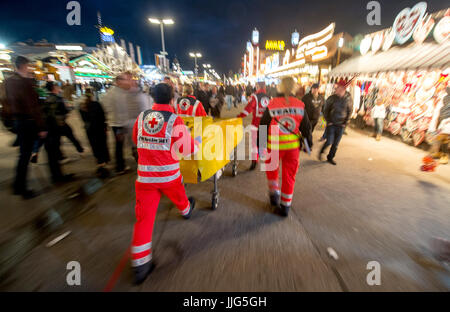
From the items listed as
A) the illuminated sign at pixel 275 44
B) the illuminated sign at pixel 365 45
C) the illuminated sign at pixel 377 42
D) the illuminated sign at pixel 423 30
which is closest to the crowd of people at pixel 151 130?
the illuminated sign at pixel 423 30

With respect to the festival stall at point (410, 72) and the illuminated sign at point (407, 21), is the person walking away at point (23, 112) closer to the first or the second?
the festival stall at point (410, 72)

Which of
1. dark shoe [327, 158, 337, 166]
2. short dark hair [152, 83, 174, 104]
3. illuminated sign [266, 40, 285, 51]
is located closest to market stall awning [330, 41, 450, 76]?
dark shoe [327, 158, 337, 166]

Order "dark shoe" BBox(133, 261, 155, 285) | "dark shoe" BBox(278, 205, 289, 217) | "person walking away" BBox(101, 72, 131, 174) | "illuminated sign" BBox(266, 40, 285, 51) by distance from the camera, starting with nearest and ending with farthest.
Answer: "dark shoe" BBox(133, 261, 155, 285), "dark shoe" BBox(278, 205, 289, 217), "person walking away" BBox(101, 72, 131, 174), "illuminated sign" BBox(266, 40, 285, 51)

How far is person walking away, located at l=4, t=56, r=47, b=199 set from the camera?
352 cm

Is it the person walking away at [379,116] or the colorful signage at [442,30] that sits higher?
the colorful signage at [442,30]

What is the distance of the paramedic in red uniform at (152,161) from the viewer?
2.16 m

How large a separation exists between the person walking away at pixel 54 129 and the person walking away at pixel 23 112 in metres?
0.64

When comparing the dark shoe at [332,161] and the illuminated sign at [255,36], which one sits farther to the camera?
the illuminated sign at [255,36]

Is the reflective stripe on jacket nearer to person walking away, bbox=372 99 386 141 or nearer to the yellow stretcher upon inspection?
the yellow stretcher

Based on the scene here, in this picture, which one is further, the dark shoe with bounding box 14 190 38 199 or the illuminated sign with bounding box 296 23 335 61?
the illuminated sign with bounding box 296 23 335 61

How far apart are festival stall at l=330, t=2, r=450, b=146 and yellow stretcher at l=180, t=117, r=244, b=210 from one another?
7.36 meters

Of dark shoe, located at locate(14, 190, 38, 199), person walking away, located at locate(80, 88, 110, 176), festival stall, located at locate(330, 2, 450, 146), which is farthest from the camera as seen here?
festival stall, located at locate(330, 2, 450, 146)
